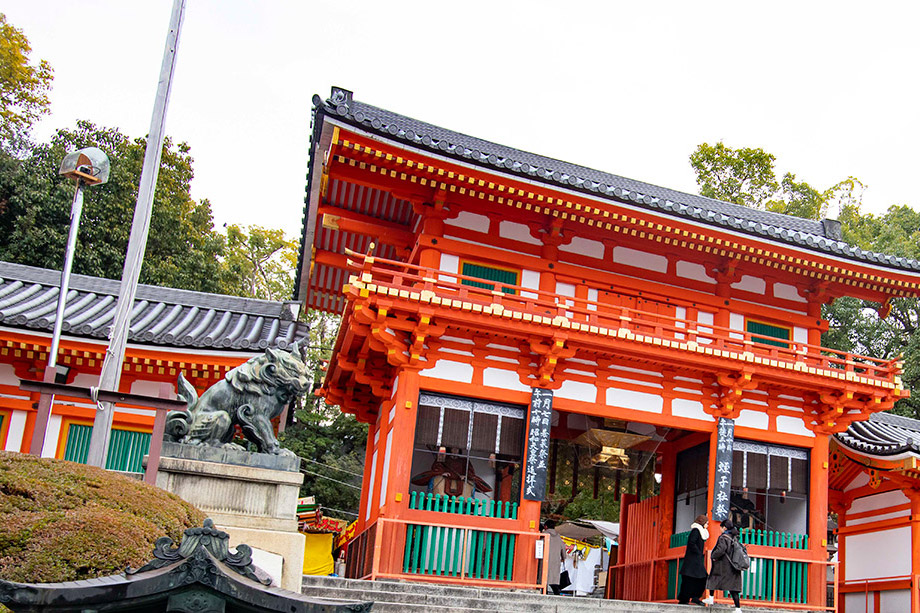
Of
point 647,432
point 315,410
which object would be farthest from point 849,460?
point 315,410

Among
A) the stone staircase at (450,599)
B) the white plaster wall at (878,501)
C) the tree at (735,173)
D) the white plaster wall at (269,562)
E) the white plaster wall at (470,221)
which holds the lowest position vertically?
the stone staircase at (450,599)

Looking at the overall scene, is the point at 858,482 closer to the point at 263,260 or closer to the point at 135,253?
the point at 135,253

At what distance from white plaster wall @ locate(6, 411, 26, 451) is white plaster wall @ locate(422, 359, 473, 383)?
19.8 feet

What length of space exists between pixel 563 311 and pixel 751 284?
4.72 m

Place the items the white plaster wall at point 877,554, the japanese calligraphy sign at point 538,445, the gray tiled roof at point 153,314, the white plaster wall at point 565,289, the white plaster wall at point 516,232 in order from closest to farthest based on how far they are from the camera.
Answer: the gray tiled roof at point 153,314 < the japanese calligraphy sign at point 538,445 < the white plaster wall at point 516,232 < the white plaster wall at point 565,289 < the white plaster wall at point 877,554

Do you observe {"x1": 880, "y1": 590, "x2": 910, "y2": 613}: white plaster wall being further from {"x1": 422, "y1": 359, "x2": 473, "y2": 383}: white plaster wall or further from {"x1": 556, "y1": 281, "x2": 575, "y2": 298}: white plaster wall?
{"x1": 422, "y1": 359, "x2": 473, "y2": 383}: white plaster wall

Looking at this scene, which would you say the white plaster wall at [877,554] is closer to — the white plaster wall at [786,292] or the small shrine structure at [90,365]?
the white plaster wall at [786,292]

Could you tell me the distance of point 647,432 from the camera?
51.9 feet

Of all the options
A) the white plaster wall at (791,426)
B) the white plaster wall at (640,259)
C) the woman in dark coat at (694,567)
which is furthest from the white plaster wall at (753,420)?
the white plaster wall at (640,259)

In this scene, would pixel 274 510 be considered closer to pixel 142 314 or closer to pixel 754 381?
pixel 142 314

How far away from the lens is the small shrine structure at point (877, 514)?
15.1 m

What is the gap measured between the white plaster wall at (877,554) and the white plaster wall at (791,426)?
303cm

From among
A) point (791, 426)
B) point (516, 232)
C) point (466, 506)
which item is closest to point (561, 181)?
point (516, 232)

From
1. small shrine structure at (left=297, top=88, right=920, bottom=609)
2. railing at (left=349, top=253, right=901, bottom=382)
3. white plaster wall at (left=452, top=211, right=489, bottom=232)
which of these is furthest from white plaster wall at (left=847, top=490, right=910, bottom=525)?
white plaster wall at (left=452, top=211, right=489, bottom=232)
